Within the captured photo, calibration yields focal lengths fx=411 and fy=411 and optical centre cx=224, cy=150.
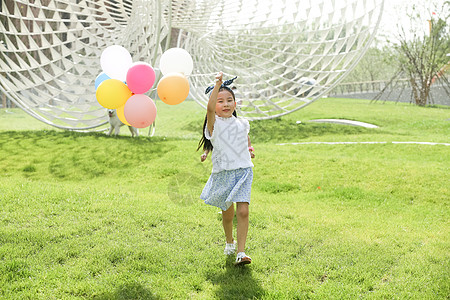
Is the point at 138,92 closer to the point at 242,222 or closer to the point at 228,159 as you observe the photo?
the point at 228,159

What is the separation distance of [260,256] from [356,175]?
3988mm

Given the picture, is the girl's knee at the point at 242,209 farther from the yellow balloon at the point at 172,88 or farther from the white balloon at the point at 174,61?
the white balloon at the point at 174,61

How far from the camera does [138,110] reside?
12.7 feet

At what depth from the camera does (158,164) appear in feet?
27.2

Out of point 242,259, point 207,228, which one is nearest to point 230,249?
point 242,259

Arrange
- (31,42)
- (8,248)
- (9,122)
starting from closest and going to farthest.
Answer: (8,248) → (31,42) → (9,122)

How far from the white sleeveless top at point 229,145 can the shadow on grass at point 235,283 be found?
33.7 inches

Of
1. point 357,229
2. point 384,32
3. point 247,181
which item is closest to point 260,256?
point 247,181

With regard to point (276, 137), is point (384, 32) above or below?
above

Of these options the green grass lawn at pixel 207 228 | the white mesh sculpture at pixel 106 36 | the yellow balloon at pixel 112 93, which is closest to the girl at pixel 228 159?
the green grass lawn at pixel 207 228

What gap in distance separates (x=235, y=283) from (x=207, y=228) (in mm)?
1329

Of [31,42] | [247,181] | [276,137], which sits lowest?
[276,137]

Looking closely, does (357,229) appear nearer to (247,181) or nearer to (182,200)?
(247,181)

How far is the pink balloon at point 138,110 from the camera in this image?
153 inches
